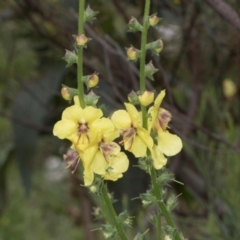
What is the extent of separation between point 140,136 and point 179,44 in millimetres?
1089

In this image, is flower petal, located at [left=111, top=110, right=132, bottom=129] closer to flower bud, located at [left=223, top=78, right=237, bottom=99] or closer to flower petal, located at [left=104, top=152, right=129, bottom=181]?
flower petal, located at [left=104, top=152, right=129, bottom=181]

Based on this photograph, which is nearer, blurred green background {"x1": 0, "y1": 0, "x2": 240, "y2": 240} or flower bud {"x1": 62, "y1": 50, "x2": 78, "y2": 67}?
flower bud {"x1": 62, "y1": 50, "x2": 78, "y2": 67}

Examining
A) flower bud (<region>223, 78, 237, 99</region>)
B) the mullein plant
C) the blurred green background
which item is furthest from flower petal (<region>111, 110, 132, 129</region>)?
flower bud (<region>223, 78, 237, 99</region>)

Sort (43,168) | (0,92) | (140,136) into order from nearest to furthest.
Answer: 1. (140,136)
2. (0,92)
3. (43,168)

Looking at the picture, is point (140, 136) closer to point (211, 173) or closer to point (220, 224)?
point (220, 224)

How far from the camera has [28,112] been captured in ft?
4.86

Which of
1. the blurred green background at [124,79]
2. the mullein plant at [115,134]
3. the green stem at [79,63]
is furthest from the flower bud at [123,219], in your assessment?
the blurred green background at [124,79]

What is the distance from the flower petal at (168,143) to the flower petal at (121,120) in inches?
1.1

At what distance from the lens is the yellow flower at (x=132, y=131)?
472 millimetres

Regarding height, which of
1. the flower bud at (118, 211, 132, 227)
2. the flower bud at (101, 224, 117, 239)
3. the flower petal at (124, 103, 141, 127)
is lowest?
the flower bud at (101, 224, 117, 239)

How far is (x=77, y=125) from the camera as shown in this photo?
477 millimetres

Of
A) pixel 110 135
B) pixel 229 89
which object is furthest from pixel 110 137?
pixel 229 89

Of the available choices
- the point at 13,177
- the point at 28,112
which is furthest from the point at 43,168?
the point at 28,112

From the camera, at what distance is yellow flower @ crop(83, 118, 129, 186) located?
47cm
